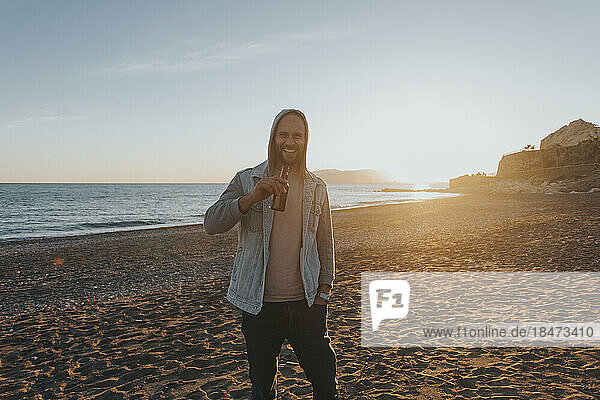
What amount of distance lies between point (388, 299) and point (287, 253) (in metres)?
6.05

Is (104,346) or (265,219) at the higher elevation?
(265,219)

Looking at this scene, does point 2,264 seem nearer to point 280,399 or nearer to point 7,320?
point 7,320

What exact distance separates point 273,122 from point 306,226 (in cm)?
79

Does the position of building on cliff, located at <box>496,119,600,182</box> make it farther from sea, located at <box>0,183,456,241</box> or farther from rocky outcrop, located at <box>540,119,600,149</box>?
sea, located at <box>0,183,456,241</box>

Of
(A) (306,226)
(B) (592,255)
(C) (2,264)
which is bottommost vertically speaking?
(C) (2,264)

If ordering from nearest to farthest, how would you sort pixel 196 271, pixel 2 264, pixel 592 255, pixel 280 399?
pixel 280 399 → pixel 592 255 → pixel 196 271 → pixel 2 264

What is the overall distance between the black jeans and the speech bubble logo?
3643mm

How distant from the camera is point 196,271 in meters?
11.2

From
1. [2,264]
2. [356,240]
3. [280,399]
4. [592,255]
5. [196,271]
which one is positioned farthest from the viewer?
[356,240]

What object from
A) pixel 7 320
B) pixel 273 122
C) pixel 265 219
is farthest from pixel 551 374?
pixel 7 320

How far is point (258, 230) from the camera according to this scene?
2697mm

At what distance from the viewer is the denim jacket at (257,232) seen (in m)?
2.60

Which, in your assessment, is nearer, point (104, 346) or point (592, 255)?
point (104, 346)

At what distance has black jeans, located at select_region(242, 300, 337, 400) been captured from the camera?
2.63 metres
